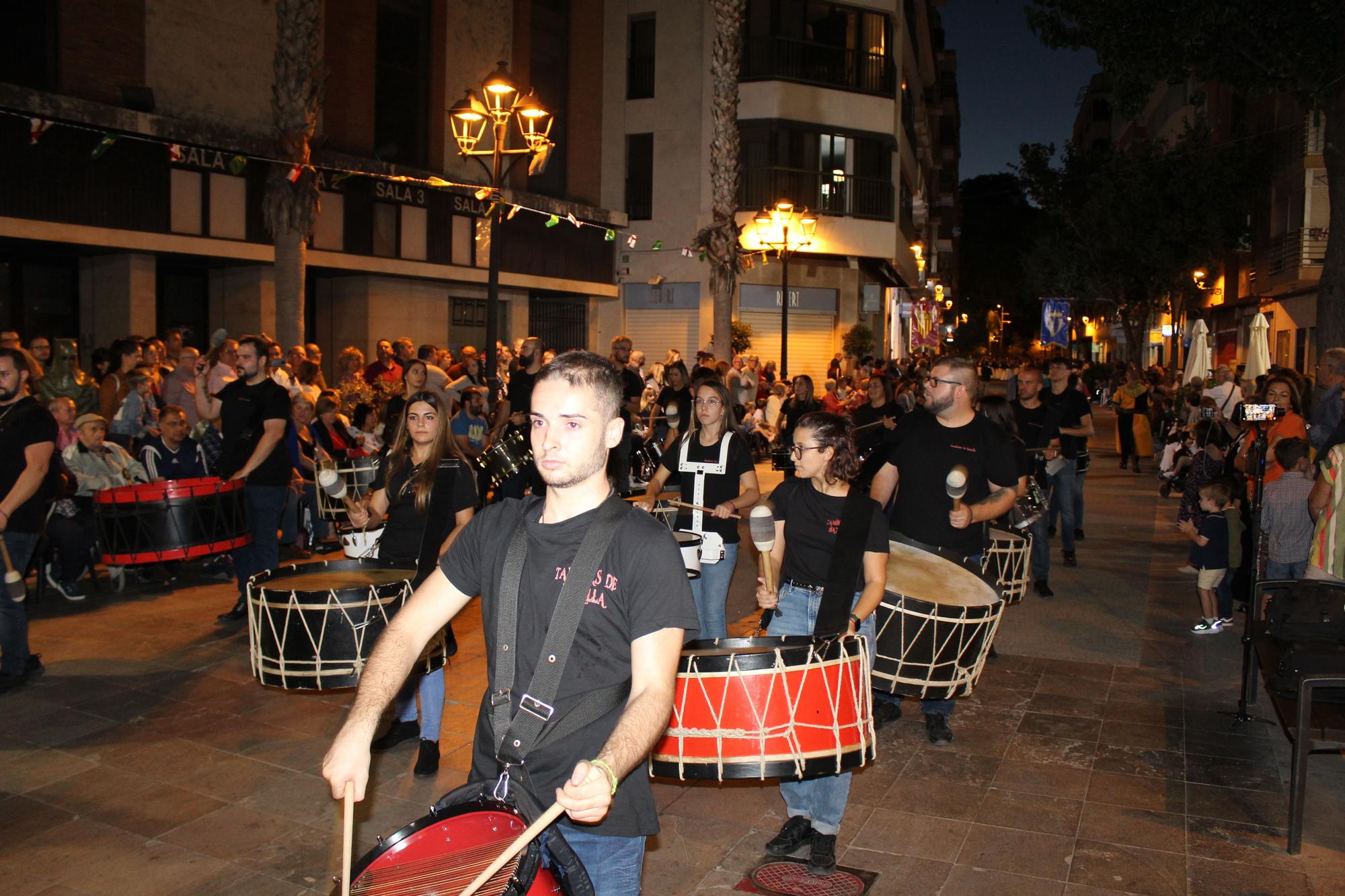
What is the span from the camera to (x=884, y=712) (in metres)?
6.36

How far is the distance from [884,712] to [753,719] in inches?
114

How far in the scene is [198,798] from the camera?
5.20 m

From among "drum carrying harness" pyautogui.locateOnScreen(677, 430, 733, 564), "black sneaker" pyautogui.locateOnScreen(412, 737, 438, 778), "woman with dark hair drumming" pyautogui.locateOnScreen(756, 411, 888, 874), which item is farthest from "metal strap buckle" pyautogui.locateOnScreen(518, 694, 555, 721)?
"drum carrying harness" pyautogui.locateOnScreen(677, 430, 733, 564)

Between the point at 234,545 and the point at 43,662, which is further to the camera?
the point at 234,545

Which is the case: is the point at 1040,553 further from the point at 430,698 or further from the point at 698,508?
the point at 430,698

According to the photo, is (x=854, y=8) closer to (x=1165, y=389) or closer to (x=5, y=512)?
(x=1165, y=389)

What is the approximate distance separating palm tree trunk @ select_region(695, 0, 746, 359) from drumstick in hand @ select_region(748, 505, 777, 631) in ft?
59.5

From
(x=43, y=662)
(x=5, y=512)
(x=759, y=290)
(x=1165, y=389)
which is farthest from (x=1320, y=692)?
(x=759, y=290)

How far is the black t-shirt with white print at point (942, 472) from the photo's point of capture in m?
6.27

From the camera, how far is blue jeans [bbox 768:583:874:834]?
446cm

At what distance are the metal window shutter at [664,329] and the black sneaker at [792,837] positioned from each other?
2779 cm

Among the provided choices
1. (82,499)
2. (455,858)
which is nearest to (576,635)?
(455,858)

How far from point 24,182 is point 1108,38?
17.7 meters

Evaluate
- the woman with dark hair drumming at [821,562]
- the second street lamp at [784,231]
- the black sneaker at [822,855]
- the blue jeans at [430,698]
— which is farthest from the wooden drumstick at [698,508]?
the second street lamp at [784,231]
